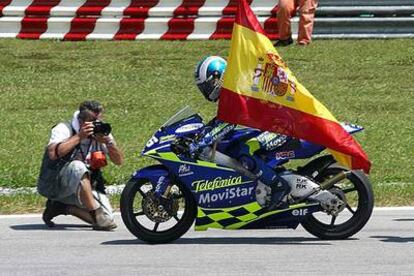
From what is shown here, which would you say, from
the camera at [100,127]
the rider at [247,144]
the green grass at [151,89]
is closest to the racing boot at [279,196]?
the rider at [247,144]

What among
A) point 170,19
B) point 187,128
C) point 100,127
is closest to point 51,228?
point 100,127

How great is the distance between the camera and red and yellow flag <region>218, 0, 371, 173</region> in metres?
8.92

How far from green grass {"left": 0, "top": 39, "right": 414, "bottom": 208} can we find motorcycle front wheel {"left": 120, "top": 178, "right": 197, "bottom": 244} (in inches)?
109

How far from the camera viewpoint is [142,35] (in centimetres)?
2097

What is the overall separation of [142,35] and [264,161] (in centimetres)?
1201

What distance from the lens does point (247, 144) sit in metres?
9.25

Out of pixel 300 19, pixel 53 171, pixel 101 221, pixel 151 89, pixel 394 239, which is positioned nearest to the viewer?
pixel 394 239

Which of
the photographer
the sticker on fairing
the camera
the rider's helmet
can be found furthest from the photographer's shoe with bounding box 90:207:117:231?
the rider's helmet

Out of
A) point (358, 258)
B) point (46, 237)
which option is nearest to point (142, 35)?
point (46, 237)

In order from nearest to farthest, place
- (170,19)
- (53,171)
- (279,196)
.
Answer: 1. (279,196)
2. (53,171)
3. (170,19)

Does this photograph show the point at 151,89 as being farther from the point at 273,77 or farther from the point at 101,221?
the point at 273,77

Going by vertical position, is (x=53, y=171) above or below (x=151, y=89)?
above

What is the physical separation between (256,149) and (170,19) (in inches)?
462

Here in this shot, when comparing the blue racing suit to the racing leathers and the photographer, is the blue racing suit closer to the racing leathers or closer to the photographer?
the racing leathers
